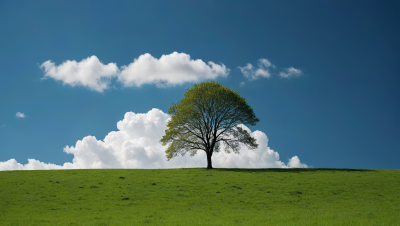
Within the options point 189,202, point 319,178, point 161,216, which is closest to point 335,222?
point 161,216

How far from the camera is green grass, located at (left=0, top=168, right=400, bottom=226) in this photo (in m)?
19.1

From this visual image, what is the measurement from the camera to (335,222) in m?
16.7

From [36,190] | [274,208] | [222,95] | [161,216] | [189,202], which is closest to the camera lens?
[161,216]

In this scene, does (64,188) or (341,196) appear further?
(64,188)

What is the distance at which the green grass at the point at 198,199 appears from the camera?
62.7 ft

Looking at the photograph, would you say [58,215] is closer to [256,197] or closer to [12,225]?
[12,225]

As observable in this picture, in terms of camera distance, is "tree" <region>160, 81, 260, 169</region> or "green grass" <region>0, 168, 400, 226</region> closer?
Answer: "green grass" <region>0, 168, 400, 226</region>

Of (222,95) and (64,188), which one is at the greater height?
(222,95)

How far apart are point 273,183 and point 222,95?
815 inches

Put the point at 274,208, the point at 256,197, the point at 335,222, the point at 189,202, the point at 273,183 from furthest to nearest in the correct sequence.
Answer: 1. the point at 273,183
2. the point at 256,197
3. the point at 189,202
4. the point at 274,208
5. the point at 335,222

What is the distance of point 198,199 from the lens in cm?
2848

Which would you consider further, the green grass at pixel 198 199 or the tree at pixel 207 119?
the tree at pixel 207 119

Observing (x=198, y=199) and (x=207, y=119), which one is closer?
(x=198, y=199)

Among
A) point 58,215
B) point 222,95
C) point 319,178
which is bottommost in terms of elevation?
point 58,215
